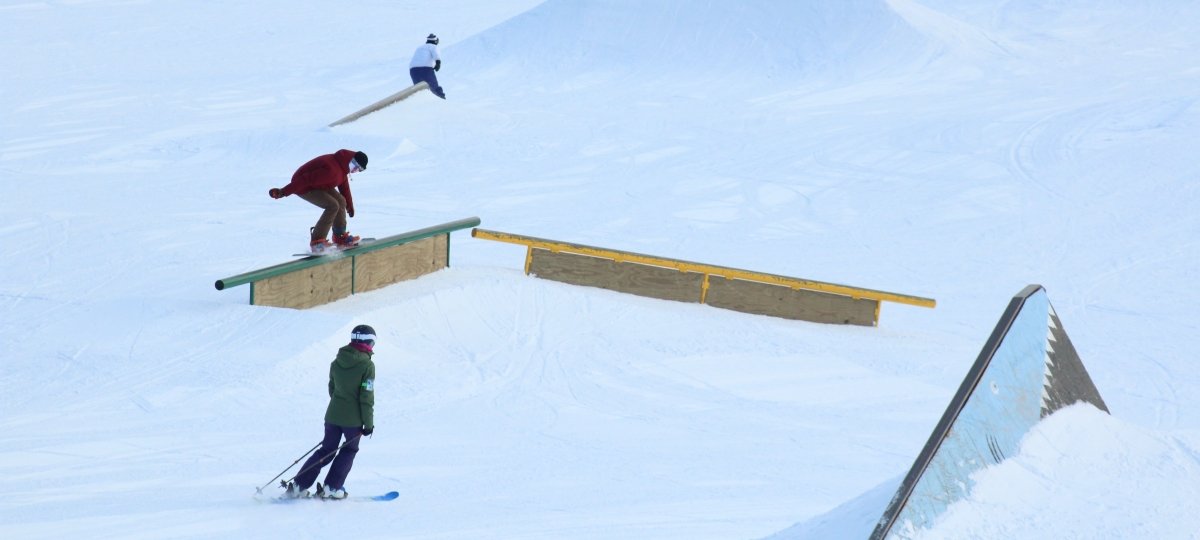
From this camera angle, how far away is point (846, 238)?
16312 millimetres

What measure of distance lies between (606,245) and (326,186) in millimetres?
5467

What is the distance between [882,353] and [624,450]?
4272mm

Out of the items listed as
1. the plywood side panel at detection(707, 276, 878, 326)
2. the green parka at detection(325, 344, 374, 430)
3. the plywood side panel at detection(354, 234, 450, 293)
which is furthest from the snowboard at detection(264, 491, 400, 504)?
the plywood side panel at detection(707, 276, 878, 326)

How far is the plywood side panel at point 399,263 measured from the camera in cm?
1145

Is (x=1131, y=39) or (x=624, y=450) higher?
(x=1131, y=39)

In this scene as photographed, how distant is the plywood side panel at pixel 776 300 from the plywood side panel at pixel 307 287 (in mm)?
3766

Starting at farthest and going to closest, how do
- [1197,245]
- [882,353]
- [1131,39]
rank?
[1131,39] → [1197,245] → [882,353]

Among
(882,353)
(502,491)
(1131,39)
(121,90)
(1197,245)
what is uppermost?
(1131,39)

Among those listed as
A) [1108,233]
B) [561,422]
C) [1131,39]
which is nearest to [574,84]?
[1108,233]

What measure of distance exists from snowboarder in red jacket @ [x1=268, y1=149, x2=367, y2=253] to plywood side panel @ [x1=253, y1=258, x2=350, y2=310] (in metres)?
0.24

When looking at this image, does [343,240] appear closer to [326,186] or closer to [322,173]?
[326,186]

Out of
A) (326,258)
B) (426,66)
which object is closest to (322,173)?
(326,258)

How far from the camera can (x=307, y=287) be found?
10586 mm

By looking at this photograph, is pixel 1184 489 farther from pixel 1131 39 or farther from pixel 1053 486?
pixel 1131 39
